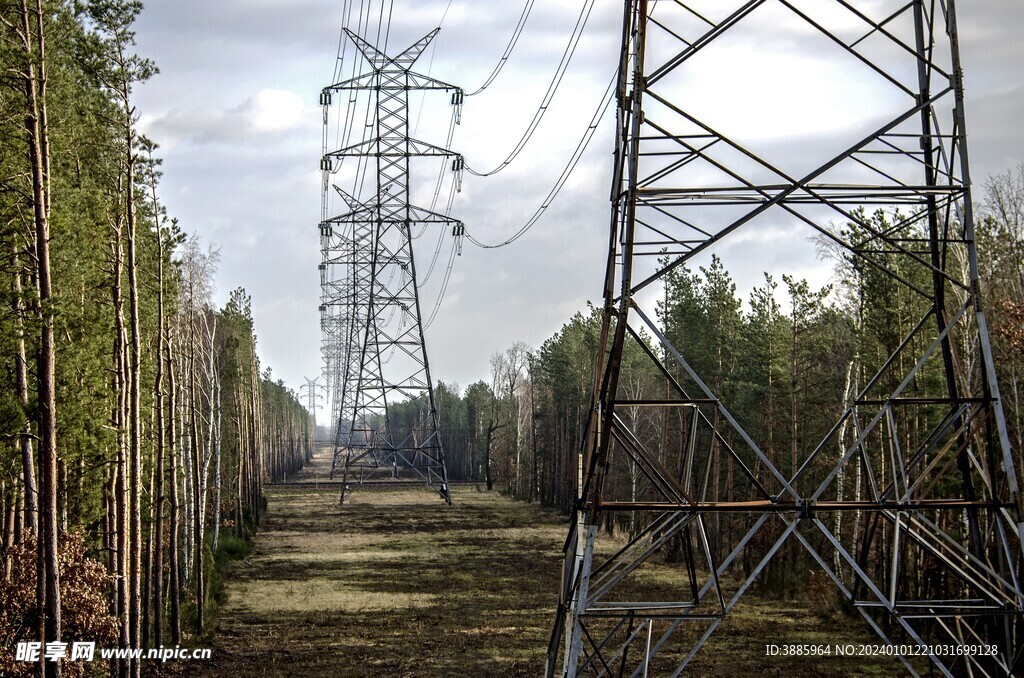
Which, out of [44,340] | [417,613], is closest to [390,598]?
[417,613]

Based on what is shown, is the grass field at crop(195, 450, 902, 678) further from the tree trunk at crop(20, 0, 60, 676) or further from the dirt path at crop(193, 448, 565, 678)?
the tree trunk at crop(20, 0, 60, 676)

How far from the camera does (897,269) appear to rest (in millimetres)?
30969

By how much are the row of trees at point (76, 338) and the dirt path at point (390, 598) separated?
2398 mm

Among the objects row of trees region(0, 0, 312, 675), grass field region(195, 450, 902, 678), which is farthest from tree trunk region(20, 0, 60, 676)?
grass field region(195, 450, 902, 678)

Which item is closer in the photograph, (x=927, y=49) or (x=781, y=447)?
(x=927, y=49)

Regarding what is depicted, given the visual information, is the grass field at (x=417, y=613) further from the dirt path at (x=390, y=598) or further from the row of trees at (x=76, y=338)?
the row of trees at (x=76, y=338)

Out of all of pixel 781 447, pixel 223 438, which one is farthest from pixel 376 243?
pixel 781 447

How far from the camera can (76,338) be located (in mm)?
19469

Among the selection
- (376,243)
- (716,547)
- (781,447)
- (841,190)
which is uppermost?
(376,243)

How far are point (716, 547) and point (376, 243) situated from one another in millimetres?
22815

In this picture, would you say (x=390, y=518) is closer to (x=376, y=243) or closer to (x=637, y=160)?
(x=376, y=243)

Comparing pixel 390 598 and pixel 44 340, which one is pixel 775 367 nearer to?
pixel 390 598

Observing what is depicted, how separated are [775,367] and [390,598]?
59.2 ft

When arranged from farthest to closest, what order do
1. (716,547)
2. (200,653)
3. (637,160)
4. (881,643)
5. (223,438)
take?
1. (223,438)
2. (716,547)
3. (881,643)
4. (200,653)
5. (637,160)
